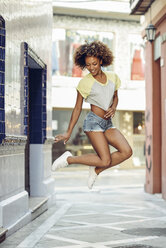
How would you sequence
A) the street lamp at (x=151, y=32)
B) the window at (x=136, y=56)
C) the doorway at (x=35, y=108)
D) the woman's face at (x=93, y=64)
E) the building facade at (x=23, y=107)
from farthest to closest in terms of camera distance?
1. the window at (x=136, y=56)
2. the street lamp at (x=151, y=32)
3. the doorway at (x=35, y=108)
4. the building facade at (x=23, y=107)
5. the woman's face at (x=93, y=64)

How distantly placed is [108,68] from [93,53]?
2097 cm

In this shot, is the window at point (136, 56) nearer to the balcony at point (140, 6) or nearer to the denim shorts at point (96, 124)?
the balcony at point (140, 6)

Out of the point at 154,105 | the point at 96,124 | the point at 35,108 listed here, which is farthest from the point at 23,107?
the point at 154,105

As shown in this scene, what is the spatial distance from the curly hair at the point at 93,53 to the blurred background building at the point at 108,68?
19.9 metres

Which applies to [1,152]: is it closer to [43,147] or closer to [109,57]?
[109,57]

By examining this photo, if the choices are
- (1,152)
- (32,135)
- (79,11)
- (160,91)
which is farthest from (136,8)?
(79,11)

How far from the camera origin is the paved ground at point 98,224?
752cm

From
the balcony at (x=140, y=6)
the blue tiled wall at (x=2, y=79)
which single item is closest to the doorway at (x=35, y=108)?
the blue tiled wall at (x=2, y=79)

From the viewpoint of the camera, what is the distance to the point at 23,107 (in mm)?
9430

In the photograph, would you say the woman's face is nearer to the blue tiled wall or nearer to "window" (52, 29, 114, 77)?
the blue tiled wall

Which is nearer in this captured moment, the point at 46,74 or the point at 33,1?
the point at 33,1

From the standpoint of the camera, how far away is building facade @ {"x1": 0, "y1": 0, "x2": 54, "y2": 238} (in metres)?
8.01

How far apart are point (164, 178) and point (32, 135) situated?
137 inches

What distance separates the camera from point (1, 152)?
25.5 feet
